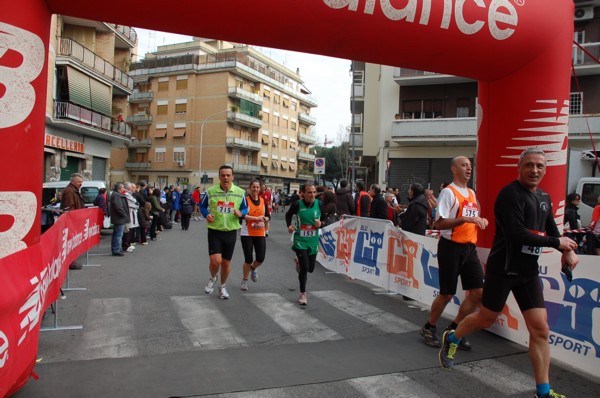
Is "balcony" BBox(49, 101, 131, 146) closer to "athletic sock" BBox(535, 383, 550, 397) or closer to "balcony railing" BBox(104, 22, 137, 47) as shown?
"balcony railing" BBox(104, 22, 137, 47)

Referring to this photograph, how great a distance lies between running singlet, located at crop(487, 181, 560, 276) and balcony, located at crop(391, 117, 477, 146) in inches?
863

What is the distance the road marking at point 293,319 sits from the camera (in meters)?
5.24

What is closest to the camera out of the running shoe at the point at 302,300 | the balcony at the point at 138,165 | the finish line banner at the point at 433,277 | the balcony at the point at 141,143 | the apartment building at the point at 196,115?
the finish line banner at the point at 433,277

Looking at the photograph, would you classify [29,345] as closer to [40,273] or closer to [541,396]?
[40,273]

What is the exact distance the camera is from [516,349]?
5.01 metres

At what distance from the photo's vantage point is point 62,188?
14.9 meters

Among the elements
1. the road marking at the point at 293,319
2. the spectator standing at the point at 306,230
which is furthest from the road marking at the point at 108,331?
the spectator standing at the point at 306,230

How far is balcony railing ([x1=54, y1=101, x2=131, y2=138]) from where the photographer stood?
23969 mm

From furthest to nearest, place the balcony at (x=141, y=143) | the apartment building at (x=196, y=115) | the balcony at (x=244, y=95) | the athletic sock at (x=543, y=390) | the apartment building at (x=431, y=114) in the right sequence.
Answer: the balcony at (x=141, y=143)
the apartment building at (x=196, y=115)
the balcony at (x=244, y=95)
the apartment building at (x=431, y=114)
the athletic sock at (x=543, y=390)

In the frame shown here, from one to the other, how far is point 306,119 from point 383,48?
2967 inches

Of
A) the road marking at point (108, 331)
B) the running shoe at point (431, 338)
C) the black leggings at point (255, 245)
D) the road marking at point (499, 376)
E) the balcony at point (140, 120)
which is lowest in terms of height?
the road marking at point (108, 331)

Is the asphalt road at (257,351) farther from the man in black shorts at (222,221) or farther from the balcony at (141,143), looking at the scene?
the balcony at (141,143)

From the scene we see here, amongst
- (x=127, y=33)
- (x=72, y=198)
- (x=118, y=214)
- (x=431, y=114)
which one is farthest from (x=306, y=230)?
(x=127, y=33)

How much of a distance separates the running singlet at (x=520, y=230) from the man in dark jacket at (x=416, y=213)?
12.9 feet
